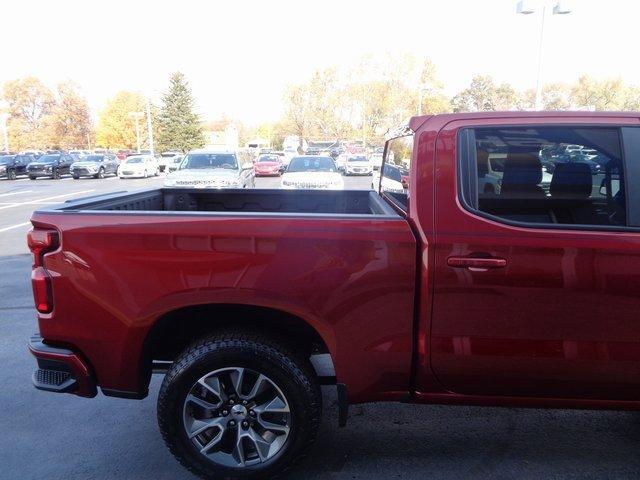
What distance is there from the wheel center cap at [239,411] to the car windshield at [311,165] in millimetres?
15709

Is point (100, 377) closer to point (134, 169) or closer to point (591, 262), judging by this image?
point (591, 262)

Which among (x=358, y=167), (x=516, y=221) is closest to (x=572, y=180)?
Result: (x=516, y=221)

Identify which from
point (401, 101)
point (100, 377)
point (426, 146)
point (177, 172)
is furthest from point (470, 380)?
point (401, 101)

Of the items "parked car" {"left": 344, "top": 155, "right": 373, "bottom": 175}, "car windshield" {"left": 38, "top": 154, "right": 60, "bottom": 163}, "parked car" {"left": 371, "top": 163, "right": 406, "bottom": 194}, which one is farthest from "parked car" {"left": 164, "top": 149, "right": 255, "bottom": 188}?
"car windshield" {"left": 38, "top": 154, "right": 60, "bottom": 163}

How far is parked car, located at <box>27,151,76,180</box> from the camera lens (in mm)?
34406

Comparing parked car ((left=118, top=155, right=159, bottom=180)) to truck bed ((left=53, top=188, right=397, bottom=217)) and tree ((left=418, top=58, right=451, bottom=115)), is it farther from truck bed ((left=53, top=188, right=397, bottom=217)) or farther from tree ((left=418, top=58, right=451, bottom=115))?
tree ((left=418, top=58, right=451, bottom=115))

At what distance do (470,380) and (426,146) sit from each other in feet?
4.02

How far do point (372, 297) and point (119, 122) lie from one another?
9481cm

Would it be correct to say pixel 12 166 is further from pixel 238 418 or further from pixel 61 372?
pixel 238 418

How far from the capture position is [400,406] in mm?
3830

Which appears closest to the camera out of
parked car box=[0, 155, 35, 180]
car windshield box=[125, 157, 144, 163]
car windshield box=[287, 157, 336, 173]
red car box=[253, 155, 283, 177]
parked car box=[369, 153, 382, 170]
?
parked car box=[369, 153, 382, 170]

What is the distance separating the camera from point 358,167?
3600cm

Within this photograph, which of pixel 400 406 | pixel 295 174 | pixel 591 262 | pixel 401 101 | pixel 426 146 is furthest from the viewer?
pixel 401 101

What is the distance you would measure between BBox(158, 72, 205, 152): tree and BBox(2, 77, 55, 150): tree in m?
37.9
